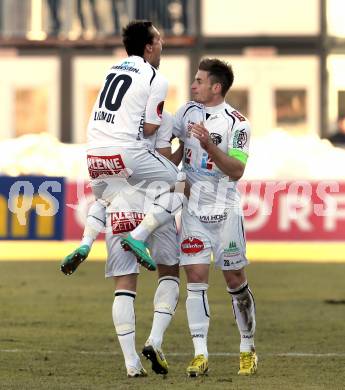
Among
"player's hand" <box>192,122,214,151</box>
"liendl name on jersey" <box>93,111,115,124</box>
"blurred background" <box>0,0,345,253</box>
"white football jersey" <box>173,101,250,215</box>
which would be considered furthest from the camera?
"blurred background" <box>0,0,345,253</box>

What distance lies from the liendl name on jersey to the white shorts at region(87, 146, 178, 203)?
0.64ft

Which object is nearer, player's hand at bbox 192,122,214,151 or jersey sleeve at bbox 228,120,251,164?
player's hand at bbox 192,122,214,151

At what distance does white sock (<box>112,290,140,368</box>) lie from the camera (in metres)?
9.29

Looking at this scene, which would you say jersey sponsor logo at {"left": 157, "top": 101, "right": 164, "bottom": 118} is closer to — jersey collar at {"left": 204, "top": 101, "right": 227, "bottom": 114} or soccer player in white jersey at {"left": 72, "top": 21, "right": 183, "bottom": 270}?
soccer player in white jersey at {"left": 72, "top": 21, "right": 183, "bottom": 270}

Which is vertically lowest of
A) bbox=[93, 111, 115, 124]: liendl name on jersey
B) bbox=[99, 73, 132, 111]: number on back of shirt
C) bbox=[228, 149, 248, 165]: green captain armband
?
bbox=[228, 149, 248, 165]: green captain armband

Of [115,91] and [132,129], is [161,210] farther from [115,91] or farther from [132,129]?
[115,91]

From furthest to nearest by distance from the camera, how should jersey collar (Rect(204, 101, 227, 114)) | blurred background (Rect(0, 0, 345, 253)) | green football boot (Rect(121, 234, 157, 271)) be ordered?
blurred background (Rect(0, 0, 345, 253)), jersey collar (Rect(204, 101, 227, 114)), green football boot (Rect(121, 234, 157, 271))

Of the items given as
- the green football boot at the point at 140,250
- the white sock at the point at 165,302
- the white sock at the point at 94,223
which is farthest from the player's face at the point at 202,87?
the white sock at the point at 165,302

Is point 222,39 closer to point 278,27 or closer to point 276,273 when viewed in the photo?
point 278,27

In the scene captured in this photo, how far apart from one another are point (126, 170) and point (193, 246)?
2.29 ft

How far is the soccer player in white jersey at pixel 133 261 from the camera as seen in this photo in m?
9.33

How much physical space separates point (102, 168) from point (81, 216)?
14480mm

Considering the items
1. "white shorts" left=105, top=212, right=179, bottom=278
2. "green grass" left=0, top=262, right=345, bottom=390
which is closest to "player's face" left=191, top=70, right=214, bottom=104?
"white shorts" left=105, top=212, right=179, bottom=278

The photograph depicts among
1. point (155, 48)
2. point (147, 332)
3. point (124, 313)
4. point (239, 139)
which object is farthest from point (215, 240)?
point (147, 332)
